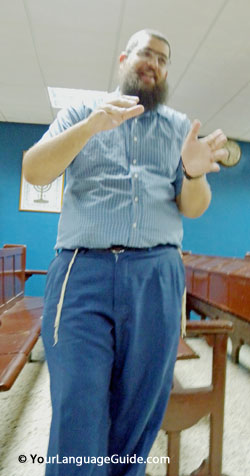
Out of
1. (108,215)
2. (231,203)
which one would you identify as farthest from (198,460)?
(231,203)

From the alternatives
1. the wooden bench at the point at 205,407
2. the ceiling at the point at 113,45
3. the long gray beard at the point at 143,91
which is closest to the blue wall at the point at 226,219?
the ceiling at the point at 113,45

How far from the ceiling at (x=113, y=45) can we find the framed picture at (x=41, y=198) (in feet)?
3.42

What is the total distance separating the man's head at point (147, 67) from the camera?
0.88 metres

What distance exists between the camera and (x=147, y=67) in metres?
0.90

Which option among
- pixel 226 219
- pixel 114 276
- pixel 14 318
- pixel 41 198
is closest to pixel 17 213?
pixel 41 198

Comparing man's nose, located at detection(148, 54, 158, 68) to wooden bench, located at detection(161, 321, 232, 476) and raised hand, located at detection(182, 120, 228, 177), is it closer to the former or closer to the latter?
raised hand, located at detection(182, 120, 228, 177)

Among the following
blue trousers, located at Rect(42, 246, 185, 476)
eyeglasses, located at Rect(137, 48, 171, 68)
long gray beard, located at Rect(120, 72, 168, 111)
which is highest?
eyeglasses, located at Rect(137, 48, 171, 68)

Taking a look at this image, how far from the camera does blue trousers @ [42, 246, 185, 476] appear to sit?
714mm

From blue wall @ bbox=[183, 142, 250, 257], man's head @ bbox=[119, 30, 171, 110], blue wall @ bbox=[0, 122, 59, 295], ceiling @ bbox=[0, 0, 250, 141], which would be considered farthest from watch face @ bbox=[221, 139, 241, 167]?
man's head @ bbox=[119, 30, 171, 110]

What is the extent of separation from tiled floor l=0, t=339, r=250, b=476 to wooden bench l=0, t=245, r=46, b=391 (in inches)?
17.1

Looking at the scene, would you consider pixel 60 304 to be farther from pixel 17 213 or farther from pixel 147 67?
pixel 17 213

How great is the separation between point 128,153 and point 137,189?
0.39 feet

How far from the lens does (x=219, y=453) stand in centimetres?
126

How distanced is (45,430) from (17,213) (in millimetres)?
2876
